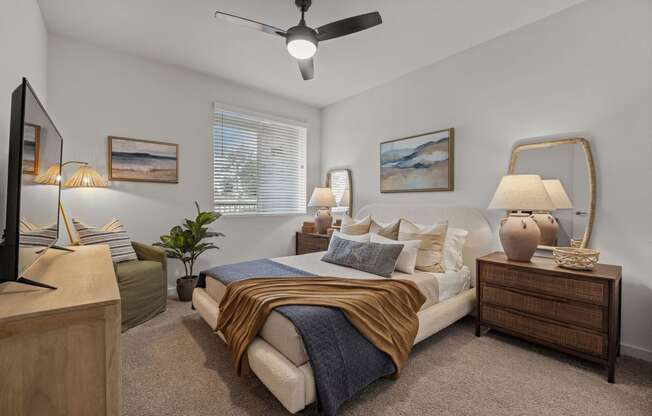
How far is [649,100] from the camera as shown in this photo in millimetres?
2143

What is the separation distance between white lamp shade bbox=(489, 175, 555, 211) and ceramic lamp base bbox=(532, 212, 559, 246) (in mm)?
354

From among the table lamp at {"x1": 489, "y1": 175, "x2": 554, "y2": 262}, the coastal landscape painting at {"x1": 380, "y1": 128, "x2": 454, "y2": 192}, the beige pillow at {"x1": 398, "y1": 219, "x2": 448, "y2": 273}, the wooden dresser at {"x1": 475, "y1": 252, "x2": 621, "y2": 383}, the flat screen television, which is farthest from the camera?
the coastal landscape painting at {"x1": 380, "y1": 128, "x2": 454, "y2": 192}

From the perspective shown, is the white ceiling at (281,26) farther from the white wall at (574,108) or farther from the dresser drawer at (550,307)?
the dresser drawer at (550,307)

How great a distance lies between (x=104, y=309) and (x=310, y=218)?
4.04 m

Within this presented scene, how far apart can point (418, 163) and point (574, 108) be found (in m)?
1.49

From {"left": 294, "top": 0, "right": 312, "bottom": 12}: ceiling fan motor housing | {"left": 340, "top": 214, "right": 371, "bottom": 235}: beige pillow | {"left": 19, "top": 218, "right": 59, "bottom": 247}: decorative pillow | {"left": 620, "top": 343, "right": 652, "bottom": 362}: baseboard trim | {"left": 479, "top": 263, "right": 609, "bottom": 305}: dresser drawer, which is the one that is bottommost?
{"left": 620, "top": 343, "right": 652, "bottom": 362}: baseboard trim

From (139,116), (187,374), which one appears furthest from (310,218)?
(187,374)

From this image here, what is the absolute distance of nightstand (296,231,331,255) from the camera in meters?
4.07

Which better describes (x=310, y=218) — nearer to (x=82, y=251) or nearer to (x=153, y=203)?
(x=153, y=203)

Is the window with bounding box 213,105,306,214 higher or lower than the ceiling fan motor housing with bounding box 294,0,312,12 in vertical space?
lower

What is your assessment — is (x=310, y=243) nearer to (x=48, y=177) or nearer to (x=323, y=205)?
(x=323, y=205)

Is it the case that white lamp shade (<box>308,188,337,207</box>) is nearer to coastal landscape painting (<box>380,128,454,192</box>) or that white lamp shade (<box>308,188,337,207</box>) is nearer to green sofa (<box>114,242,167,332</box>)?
coastal landscape painting (<box>380,128,454,192</box>)

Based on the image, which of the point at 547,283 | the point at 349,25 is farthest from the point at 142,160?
the point at 547,283

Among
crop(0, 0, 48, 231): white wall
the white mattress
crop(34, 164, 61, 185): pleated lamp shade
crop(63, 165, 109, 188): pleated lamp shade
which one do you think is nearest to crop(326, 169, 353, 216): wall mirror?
the white mattress
